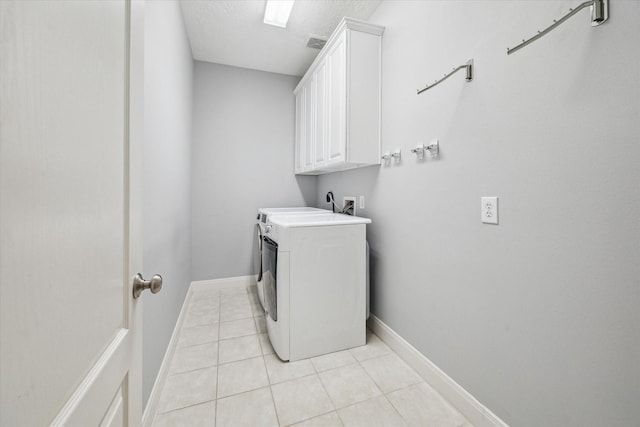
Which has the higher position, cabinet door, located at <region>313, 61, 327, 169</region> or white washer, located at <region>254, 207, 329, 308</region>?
cabinet door, located at <region>313, 61, 327, 169</region>

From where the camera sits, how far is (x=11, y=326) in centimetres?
28

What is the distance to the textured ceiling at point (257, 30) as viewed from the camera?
2.19 metres

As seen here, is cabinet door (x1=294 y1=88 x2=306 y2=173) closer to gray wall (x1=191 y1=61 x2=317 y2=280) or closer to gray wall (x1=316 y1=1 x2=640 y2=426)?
gray wall (x1=191 y1=61 x2=317 y2=280)

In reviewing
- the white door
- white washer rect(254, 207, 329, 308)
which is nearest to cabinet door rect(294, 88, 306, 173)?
white washer rect(254, 207, 329, 308)

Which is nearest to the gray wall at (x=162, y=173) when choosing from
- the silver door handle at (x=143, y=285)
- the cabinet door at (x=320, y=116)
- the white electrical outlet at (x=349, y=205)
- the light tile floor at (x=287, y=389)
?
the light tile floor at (x=287, y=389)

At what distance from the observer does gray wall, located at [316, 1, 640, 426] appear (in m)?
0.85

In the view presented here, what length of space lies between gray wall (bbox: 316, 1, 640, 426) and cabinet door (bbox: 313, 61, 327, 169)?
873 millimetres

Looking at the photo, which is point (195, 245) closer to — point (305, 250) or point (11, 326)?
point (305, 250)

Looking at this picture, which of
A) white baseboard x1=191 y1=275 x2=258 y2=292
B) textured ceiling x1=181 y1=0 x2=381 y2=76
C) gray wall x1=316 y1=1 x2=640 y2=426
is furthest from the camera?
white baseboard x1=191 y1=275 x2=258 y2=292

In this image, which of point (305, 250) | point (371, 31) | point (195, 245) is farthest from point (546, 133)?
point (195, 245)

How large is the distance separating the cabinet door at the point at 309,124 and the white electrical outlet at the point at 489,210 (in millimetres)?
1888

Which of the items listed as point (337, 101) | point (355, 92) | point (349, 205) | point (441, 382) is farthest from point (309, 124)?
point (441, 382)

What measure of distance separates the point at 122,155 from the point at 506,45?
1543 millimetres

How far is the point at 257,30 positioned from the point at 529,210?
2.70 m
